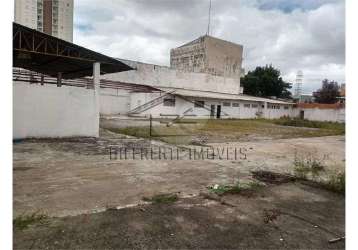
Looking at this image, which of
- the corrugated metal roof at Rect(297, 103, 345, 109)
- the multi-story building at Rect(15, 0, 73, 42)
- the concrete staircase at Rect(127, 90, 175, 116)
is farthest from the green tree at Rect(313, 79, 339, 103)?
the multi-story building at Rect(15, 0, 73, 42)

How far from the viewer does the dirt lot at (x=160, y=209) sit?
2996 mm

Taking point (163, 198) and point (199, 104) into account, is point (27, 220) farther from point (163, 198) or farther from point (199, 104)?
point (199, 104)

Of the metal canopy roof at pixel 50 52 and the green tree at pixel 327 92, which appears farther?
the green tree at pixel 327 92

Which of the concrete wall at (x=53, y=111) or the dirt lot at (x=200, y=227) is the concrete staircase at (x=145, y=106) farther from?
the dirt lot at (x=200, y=227)

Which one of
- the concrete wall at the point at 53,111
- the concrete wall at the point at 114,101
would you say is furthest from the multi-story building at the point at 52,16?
the concrete wall at the point at 53,111

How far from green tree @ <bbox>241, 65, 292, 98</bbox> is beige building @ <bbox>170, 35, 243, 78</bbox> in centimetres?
526

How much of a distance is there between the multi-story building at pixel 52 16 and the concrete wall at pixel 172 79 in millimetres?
10395

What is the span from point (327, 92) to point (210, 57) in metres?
24.4

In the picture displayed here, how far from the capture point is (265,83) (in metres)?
45.6

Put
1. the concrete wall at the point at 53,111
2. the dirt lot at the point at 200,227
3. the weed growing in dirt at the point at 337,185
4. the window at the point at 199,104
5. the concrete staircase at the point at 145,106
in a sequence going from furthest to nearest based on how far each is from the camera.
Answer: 1. the window at the point at 199,104
2. the concrete staircase at the point at 145,106
3. the concrete wall at the point at 53,111
4. the weed growing in dirt at the point at 337,185
5. the dirt lot at the point at 200,227

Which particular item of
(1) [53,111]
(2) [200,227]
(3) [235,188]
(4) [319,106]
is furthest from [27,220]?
(4) [319,106]

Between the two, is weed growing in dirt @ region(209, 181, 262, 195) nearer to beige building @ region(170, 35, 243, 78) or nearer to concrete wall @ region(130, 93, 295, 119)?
concrete wall @ region(130, 93, 295, 119)

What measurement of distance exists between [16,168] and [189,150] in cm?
515
